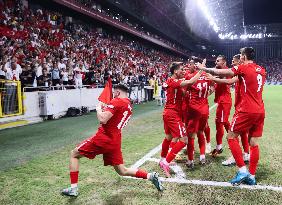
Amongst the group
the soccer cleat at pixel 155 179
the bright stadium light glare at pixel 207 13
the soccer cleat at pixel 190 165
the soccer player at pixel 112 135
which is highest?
the bright stadium light glare at pixel 207 13

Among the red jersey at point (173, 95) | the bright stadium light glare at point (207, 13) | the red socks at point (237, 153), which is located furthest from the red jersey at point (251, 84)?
the bright stadium light glare at point (207, 13)

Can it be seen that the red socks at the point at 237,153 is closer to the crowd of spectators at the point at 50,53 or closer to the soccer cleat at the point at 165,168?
the soccer cleat at the point at 165,168

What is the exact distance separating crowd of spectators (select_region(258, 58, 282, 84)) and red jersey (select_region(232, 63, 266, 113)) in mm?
72059

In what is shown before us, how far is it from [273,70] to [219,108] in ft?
246

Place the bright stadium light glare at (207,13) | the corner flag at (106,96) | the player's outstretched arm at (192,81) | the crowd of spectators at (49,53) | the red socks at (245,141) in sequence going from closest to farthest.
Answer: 1. the corner flag at (106,96)
2. the player's outstretched arm at (192,81)
3. the red socks at (245,141)
4. the crowd of spectators at (49,53)
5. the bright stadium light glare at (207,13)

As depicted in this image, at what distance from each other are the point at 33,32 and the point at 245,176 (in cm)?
1563

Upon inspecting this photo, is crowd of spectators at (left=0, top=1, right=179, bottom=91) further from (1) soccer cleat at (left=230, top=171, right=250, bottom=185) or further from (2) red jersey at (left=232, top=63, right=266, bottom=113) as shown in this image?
(1) soccer cleat at (left=230, top=171, right=250, bottom=185)

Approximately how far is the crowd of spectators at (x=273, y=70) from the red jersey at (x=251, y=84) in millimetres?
72059

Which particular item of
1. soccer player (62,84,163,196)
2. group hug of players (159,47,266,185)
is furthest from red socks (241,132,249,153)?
soccer player (62,84,163,196)

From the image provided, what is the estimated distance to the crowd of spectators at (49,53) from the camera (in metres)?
14.0

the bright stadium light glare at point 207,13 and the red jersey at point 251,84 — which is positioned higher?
the bright stadium light glare at point 207,13

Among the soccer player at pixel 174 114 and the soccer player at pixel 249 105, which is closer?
the soccer player at pixel 249 105

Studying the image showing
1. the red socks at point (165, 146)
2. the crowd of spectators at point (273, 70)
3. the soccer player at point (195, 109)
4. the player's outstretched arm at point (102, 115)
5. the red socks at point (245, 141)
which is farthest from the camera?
the crowd of spectators at point (273, 70)

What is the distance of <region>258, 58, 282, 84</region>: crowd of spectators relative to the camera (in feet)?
240
